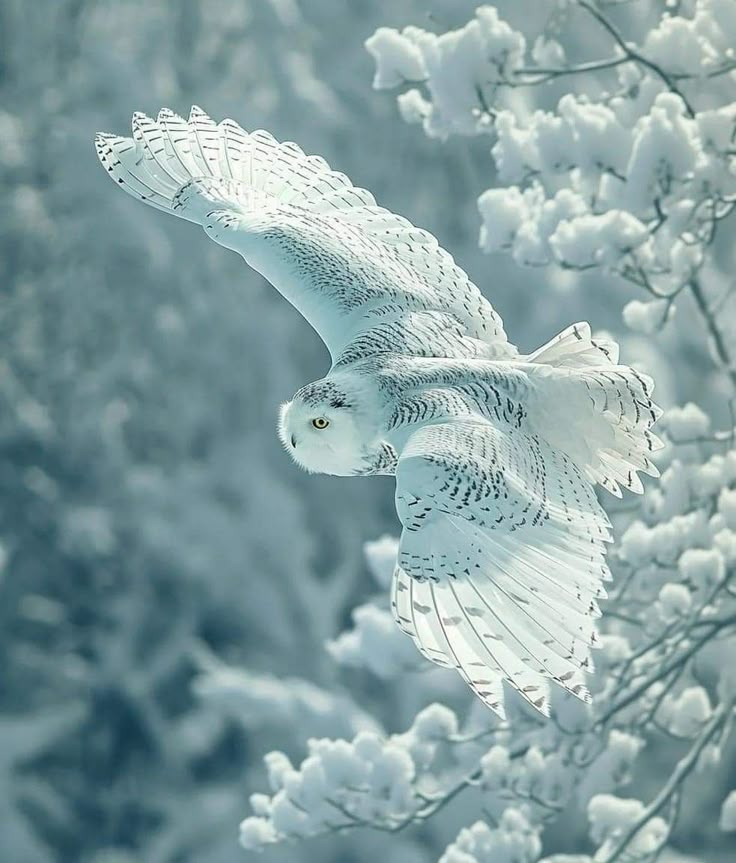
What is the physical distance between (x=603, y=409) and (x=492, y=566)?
0.34 m

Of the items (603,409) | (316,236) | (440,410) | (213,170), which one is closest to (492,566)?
(440,410)

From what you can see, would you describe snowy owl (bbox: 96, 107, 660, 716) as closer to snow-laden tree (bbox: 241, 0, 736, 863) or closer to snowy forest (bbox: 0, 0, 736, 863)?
snow-laden tree (bbox: 241, 0, 736, 863)

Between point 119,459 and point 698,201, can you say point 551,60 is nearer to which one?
point 698,201

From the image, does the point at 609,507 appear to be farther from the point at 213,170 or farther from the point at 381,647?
the point at 213,170

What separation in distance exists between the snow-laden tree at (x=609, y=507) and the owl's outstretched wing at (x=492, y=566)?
0.94m

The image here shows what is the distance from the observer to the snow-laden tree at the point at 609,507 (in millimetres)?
2420

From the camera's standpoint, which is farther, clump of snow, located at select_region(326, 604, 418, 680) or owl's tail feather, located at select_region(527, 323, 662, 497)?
clump of snow, located at select_region(326, 604, 418, 680)

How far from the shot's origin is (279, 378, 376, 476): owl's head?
5.36 ft

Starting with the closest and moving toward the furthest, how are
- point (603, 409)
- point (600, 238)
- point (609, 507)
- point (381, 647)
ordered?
point (603, 409) < point (600, 238) < point (609, 507) < point (381, 647)

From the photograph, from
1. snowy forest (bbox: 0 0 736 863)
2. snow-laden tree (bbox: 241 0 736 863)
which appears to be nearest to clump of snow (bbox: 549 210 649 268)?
snow-laden tree (bbox: 241 0 736 863)

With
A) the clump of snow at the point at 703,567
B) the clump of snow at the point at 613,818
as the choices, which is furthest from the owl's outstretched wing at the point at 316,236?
the clump of snow at the point at 613,818

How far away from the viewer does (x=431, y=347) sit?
6.01ft

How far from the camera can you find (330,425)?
164 cm

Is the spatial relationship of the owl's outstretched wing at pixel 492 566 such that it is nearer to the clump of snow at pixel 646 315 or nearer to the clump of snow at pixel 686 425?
the clump of snow at pixel 646 315
